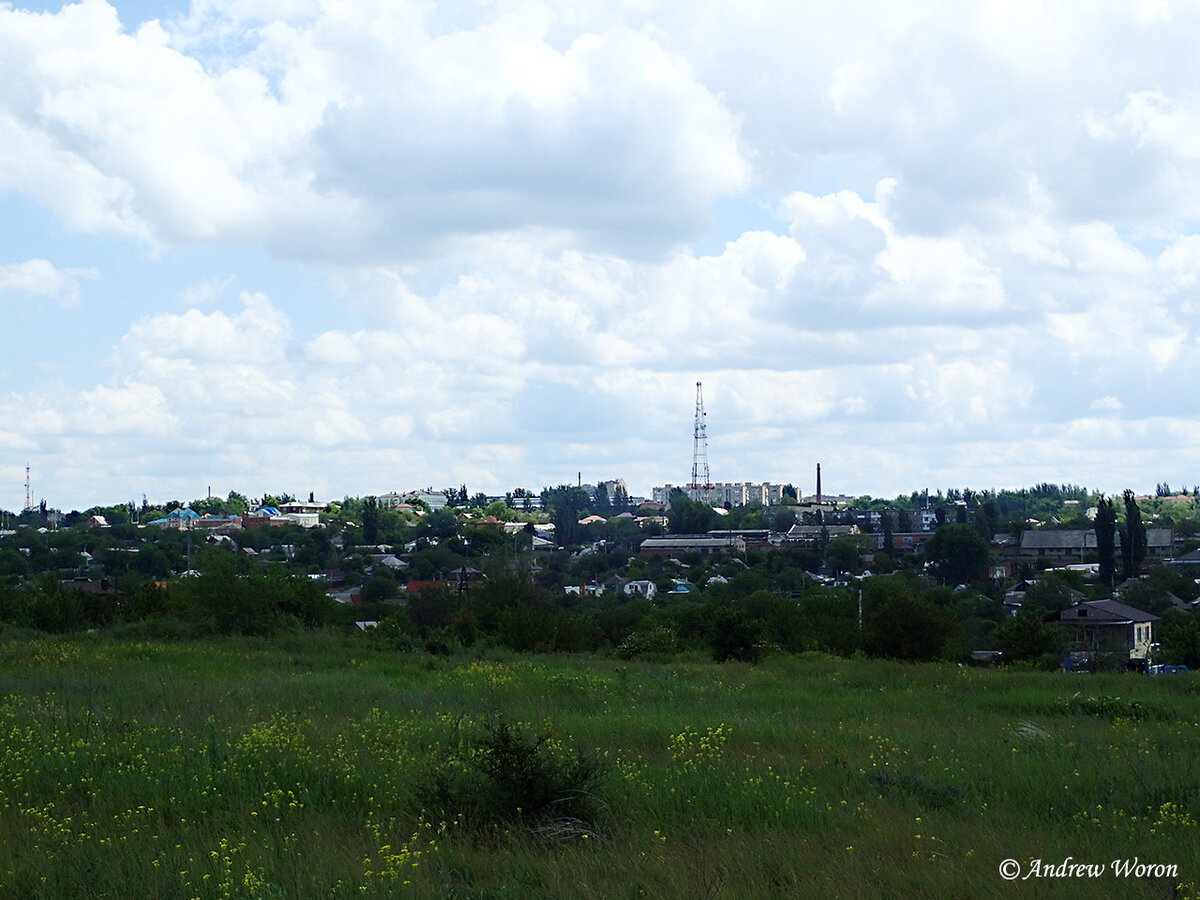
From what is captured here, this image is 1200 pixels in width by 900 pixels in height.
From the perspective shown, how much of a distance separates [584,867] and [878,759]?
15.2 feet

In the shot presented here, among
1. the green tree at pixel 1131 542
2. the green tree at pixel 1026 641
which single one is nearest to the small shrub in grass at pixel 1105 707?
the green tree at pixel 1026 641

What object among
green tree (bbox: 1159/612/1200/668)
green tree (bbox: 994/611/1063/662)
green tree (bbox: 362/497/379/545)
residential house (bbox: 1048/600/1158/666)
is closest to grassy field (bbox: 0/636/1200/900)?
green tree (bbox: 994/611/1063/662)

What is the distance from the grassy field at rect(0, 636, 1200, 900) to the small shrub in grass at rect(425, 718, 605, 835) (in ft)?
0.06

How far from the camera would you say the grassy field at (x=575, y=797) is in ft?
21.0

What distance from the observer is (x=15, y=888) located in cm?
642

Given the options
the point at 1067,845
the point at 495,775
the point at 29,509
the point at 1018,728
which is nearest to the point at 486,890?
the point at 495,775

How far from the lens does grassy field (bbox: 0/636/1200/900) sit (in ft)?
21.0

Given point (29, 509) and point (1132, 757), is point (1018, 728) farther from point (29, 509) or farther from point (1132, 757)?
point (29, 509)

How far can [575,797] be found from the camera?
26.3 feet

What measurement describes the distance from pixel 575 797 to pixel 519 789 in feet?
1.34

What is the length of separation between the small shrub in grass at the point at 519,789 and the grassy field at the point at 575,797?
2 cm

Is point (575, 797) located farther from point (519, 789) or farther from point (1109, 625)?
point (1109, 625)

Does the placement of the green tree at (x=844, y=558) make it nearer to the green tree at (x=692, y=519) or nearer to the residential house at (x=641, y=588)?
the residential house at (x=641, y=588)

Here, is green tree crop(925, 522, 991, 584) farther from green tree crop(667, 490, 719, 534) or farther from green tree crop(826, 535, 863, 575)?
green tree crop(667, 490, 719, 534)
